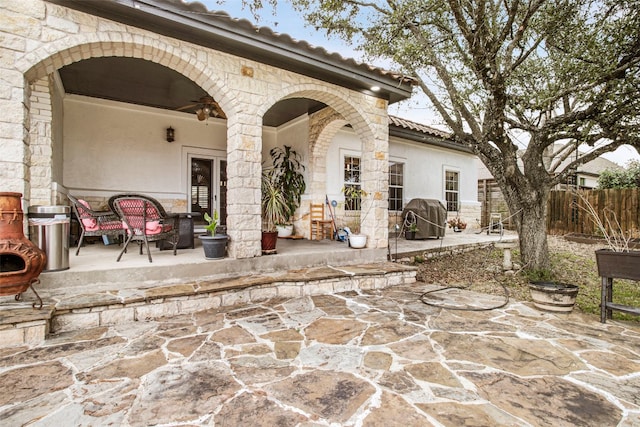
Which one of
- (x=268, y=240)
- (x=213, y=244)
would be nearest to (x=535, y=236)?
(x=268, y=240)

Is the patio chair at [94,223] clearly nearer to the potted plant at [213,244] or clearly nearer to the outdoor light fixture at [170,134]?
the potted plant at [213,244]

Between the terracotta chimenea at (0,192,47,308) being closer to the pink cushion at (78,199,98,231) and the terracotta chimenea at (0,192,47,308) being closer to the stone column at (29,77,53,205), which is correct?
the pink cushion at (78,199,98,231)

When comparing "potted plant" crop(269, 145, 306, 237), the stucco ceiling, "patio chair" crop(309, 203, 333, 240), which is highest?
the stucco ceiling

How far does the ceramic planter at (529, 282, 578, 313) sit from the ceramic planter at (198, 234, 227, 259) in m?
3.78

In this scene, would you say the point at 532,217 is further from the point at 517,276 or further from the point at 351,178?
the point at 351,178

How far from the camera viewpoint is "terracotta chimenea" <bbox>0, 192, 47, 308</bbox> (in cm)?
241

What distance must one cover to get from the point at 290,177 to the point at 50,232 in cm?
459

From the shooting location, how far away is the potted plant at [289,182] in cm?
693

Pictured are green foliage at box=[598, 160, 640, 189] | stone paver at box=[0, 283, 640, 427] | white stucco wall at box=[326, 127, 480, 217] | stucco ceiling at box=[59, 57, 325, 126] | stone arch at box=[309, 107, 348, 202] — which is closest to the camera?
stone paver at box=[0, 283, 640, 427]

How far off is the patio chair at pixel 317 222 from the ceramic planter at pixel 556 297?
13.7 ft

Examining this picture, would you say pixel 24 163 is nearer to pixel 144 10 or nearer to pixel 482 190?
pixel 144 10

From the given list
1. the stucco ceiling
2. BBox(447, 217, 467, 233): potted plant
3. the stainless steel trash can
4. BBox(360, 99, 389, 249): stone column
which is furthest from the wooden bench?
BBox(447, 217, 467, 233): potted plant

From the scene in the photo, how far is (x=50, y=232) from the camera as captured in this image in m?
3.07

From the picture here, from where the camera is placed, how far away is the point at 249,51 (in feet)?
13.1
